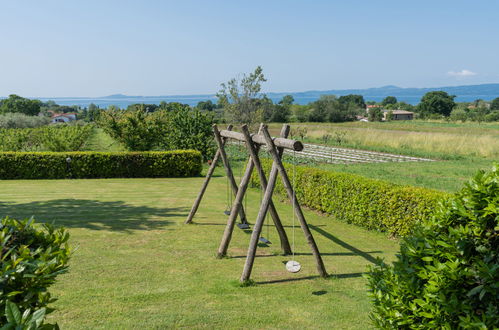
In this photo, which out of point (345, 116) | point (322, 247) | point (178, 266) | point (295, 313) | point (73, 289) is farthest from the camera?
point (345, 116)

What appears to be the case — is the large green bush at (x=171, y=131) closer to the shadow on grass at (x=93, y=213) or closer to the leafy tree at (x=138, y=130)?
the leafy tree at (x=138, y=130)

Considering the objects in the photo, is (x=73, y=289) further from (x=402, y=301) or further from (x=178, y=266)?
(x=402, y=301)

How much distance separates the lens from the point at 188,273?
718 centimetres

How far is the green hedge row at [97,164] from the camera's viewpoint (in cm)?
2028

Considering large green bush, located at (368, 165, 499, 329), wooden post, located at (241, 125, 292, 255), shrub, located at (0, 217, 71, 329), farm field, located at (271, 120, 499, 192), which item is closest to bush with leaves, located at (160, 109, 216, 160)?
farm field, located at (271, 120, 499, 192)

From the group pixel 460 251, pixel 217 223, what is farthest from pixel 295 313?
pixel 217 223

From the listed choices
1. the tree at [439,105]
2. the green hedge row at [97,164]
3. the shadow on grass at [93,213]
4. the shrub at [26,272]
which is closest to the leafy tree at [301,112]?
the tree at [439,105]

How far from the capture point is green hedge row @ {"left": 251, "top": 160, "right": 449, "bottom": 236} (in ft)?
31.6

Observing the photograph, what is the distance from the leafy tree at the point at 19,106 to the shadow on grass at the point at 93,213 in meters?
111

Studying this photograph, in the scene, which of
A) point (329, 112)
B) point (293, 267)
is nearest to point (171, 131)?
point (293, 267)

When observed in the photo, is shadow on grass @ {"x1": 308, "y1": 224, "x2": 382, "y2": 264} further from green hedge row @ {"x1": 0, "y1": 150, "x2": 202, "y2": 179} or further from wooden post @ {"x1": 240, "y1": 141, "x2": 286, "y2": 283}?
green hedge row @ {"x1": 0, "y1": 150, "x2": 202, "y2": 179}

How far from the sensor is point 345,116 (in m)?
85.1

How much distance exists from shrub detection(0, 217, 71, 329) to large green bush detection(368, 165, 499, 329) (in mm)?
2814

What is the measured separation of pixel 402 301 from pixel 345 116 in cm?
8437
